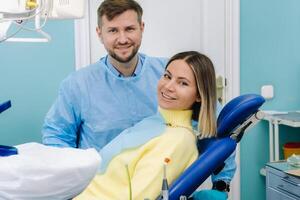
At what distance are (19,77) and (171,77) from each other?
110 cm

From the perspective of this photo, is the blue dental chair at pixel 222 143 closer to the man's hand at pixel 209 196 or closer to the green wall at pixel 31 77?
the man's hand at pixel 209 196

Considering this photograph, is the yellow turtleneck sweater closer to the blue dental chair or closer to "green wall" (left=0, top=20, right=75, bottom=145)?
the blue dental chair

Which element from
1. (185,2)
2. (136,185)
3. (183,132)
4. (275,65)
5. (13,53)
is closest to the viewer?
(136,185)

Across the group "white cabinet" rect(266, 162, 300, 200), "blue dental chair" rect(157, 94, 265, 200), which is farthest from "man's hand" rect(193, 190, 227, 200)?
"white cabinet" rect(266, 162, 300, 200)

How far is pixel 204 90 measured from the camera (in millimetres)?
1644

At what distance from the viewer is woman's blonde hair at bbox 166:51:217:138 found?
1576 mm

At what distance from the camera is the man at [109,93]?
187cm

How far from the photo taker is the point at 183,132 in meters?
1.57

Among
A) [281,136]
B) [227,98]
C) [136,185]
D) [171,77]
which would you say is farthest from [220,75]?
[136,185]

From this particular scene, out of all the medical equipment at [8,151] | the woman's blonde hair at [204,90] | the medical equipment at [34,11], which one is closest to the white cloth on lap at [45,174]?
the medical equipment at [8,151]

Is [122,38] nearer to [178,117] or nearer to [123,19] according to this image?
[123,19]

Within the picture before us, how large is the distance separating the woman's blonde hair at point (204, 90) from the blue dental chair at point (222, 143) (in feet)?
0.13

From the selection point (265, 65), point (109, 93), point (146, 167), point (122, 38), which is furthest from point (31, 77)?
point (265, 65)

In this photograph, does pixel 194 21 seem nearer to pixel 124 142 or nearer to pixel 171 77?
pixel 171 77
